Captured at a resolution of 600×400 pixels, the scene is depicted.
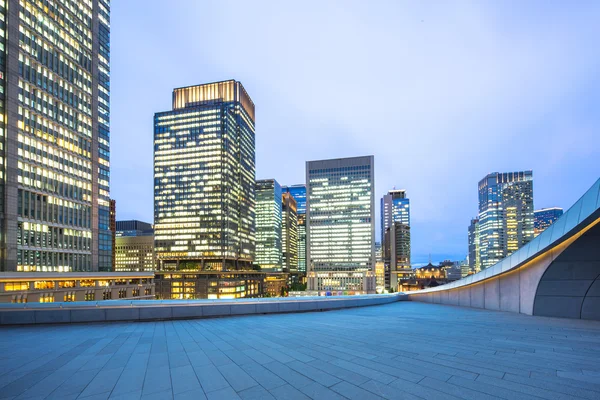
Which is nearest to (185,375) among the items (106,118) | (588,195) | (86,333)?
(86,333)

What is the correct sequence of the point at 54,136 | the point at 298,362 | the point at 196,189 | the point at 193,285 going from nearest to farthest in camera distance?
the point at 298,362, the point at 54,136, the point at 193,285, the point at 196,189

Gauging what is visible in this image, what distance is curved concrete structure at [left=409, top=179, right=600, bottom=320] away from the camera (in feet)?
45.0

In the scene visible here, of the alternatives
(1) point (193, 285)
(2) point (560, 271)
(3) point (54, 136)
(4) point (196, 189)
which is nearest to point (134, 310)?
(2) point (560, 271)

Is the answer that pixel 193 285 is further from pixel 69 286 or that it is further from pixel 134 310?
pixel 134 310

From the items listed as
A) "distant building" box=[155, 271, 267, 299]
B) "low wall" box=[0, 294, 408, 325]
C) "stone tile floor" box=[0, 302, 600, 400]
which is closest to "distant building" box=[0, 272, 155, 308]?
"low wall" box=[0, 294, 408, 325]


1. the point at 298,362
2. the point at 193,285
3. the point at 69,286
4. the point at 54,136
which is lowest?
the point at 193,285

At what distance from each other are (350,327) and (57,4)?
125288mm

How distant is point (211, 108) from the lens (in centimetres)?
18850

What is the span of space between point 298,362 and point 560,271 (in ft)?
51.4

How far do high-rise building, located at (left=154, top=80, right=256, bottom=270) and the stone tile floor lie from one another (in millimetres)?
172563

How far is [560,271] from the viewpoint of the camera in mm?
16562

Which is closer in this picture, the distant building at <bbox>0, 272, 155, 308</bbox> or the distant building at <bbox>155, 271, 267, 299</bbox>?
the distant building at <bbox>0, 272, 155, 308</bbox>

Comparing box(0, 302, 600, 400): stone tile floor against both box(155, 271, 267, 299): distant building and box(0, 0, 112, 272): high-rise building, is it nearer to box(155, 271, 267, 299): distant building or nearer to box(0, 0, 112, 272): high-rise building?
box(0, 0, 112, 272): high-rise building

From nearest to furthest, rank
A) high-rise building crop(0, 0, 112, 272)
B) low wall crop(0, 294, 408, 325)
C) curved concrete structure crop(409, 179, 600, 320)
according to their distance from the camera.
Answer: curved concrete structure crop(409, 179, 600, 320), low wall crop(0, 294, 408, 325), high-rise building crop(0, 0, 112, 272)
